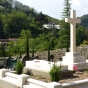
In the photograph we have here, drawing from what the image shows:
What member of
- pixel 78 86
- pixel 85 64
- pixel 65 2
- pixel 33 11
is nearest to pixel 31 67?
pixel 85 64

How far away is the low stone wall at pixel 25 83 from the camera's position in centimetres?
725

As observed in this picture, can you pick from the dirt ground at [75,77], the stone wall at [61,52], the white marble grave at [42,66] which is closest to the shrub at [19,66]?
the dirt ground at [75,77]

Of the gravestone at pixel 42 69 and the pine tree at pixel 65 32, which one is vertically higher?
the pine tree at pixel 65 32

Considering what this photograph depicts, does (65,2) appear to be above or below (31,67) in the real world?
above

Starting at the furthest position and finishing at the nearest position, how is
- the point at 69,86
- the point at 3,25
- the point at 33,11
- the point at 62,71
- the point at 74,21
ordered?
1. the point at 33,11
2. the point at 3,25
3. the point at 74,21
4. the point at 62,71
5. the point at 69,86

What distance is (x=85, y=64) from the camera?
1105cm

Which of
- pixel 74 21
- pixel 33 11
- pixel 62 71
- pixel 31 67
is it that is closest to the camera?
pixel 62 71

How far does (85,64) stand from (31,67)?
250 cm

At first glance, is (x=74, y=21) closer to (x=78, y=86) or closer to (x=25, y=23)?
(x=78, y=86)

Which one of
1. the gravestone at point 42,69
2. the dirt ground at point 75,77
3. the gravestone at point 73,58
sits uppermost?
the gravestone at point 73,58

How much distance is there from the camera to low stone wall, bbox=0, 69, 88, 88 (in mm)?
7250

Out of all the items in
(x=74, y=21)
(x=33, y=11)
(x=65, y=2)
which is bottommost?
(x=74, y=21)

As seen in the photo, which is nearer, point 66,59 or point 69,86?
point 69,86

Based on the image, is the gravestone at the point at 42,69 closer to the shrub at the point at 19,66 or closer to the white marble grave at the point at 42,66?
the white marble grave at the point at 42,66
